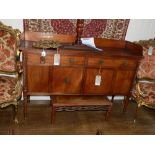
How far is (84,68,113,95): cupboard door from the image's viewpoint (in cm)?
277

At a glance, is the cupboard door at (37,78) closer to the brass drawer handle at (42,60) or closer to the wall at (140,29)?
the brass drawer handle at (42,60)

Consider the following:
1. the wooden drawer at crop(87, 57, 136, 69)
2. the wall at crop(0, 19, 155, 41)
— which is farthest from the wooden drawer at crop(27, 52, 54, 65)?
the wall at crop(0, 19, 155, 41)

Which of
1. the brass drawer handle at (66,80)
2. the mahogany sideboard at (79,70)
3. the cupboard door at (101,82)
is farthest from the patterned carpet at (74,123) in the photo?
the brass drawer handle at (66,80)

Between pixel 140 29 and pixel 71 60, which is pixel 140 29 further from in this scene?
pixel 71 60

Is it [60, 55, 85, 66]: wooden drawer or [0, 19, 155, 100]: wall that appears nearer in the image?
[60, 55, 85, 66]: wooden drawer

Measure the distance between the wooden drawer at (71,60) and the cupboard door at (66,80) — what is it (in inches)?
2.3

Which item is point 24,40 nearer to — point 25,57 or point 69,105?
point 25,57

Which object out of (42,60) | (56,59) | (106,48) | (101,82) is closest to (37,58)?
(42,60)

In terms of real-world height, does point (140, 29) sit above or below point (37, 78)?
above

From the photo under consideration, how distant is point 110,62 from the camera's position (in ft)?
8.98

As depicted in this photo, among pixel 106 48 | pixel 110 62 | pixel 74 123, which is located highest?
pixel 106 48

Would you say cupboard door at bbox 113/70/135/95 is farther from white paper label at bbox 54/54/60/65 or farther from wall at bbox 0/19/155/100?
white paper label at bbox 54/54/60/65

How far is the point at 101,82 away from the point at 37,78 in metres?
0.91
